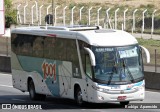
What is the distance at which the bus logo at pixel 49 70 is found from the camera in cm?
2545

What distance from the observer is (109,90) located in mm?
22781

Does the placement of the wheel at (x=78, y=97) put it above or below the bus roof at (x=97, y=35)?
below

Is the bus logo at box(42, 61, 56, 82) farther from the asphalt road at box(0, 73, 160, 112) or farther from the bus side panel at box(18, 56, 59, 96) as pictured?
the asphalt road at box(0, 73, 160, 112)

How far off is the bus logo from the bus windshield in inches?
114

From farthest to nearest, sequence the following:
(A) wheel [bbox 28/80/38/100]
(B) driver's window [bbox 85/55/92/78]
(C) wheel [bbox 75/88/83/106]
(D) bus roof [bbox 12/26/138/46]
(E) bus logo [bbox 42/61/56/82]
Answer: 1. (A) wheel [bbox 28/80/38/100]
2. (E) bus logo [bbox 42/61/56/82]
3. (C) wheel [bbox 75/88/83/106]
4. (D) bus roof [bbox 12/26/138/46]
5. (B) driver's window [bbox 85/55/92/78]

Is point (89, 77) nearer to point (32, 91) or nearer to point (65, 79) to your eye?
point (65, 79)

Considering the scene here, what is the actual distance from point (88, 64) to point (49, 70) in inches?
118

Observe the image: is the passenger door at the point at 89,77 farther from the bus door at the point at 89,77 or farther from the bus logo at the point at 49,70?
the bus logo at the point at 49,70

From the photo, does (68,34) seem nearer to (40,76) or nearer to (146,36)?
(40,76)

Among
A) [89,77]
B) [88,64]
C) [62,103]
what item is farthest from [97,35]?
[62,103]

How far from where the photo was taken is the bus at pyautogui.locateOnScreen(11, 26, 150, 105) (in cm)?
2286

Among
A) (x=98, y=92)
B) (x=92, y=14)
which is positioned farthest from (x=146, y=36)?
(x=98, y=92)

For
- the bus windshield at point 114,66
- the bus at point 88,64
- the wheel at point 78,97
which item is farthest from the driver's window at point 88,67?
the wheel at point 78,97

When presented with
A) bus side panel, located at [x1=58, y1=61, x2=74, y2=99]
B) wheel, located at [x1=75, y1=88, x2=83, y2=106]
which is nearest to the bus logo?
bus side panel, located at [x1=58, y1=61, x2=74, y2=99]
